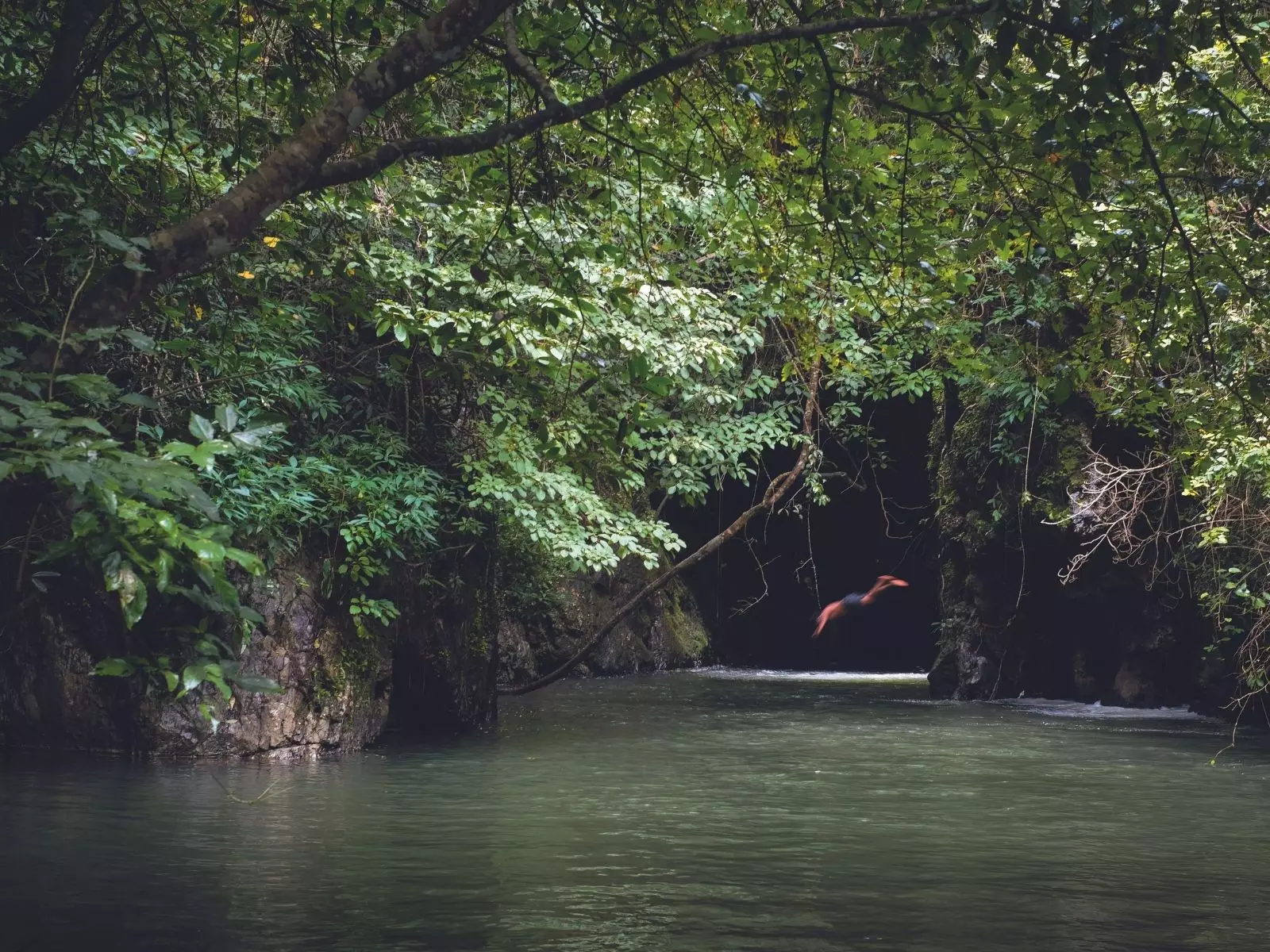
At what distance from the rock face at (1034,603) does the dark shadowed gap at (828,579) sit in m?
8.44

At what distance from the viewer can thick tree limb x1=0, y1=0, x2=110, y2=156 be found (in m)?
5.32

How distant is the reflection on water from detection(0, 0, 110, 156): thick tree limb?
153 inches

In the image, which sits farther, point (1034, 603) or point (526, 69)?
point (1034, 603)

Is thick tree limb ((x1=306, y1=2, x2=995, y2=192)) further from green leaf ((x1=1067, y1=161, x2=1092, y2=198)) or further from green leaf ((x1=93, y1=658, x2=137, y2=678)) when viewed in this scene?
green leaf ((x1=93, y1=658, x2=137, y2=678))

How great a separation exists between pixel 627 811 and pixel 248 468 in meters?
4.81

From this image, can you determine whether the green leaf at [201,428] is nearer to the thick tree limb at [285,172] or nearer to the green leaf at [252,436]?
the green leaf at [252,436]

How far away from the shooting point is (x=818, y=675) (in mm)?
31531

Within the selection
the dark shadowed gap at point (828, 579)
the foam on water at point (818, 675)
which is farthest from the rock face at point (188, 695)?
the dark shadowed gap at point (828, 579)

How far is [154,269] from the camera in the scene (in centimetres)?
524

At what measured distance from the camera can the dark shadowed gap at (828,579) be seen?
113ft

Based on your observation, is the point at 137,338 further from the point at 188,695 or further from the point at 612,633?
the point at 612,633

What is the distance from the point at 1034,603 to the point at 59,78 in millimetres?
21113

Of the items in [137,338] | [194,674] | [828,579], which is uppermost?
[828,579]

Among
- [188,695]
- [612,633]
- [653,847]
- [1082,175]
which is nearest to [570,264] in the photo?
[1082,175]
